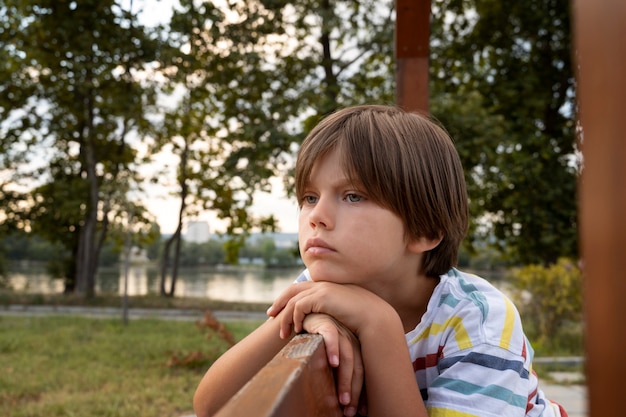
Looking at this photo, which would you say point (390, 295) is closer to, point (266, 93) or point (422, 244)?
point (422, 244)

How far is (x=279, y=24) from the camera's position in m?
11.8

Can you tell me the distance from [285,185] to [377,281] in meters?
9.99

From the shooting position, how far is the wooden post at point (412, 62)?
3207 mm

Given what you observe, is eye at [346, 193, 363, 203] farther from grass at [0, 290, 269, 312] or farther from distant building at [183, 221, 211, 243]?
distant building at [183, 221, 211, 243]

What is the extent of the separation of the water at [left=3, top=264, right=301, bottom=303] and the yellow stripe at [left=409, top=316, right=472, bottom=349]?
1280 centimetres

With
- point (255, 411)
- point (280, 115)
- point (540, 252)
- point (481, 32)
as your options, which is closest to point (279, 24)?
point (280, 115)

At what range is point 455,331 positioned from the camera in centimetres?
116

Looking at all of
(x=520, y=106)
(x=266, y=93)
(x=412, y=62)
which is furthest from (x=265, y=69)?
(x=412, y=62)

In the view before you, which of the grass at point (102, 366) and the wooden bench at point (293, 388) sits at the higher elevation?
the wooden bench at point (293, 388)

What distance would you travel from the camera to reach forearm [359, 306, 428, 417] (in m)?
0.98

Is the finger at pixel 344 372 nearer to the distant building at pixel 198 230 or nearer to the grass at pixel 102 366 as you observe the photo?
the grass at pixel 102 366

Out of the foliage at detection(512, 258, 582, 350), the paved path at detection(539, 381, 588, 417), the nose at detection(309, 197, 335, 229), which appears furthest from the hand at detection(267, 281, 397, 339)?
the foliage at detection(512, 258, 582, 350)

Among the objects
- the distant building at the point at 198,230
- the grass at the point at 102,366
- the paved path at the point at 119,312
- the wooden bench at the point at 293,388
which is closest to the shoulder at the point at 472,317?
the wooden bench at the point at 293,388

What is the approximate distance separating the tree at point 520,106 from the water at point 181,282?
5181 millimetres
